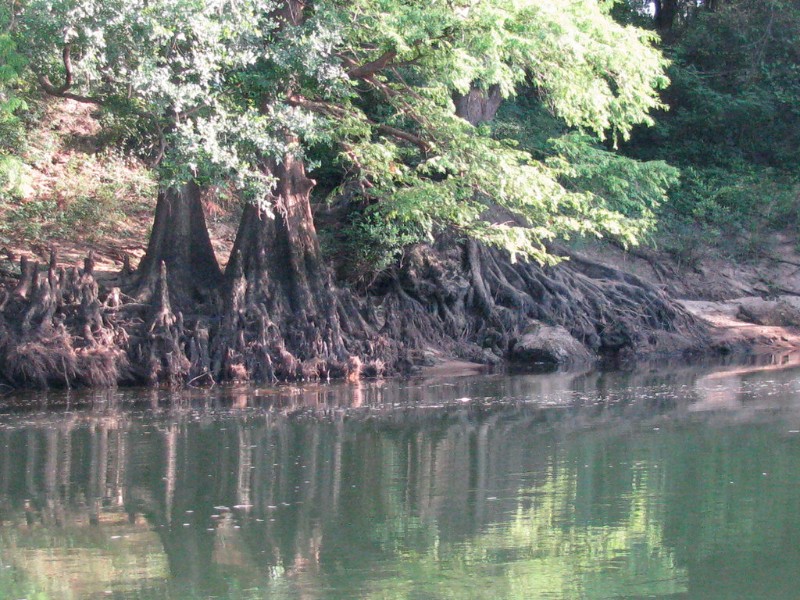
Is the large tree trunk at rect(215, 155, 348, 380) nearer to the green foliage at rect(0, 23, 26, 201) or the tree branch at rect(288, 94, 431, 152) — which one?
the tree branch at rect(288, 94, 431, 152)

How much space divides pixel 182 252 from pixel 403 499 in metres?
9.86

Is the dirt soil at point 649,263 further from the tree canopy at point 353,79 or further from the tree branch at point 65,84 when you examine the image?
Result: the tree canopy at point 353,79

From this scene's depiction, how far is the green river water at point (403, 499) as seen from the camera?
5648 millimetres

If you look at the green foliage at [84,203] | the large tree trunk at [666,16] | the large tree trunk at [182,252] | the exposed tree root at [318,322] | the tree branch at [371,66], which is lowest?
the exposed tree root at [318,322]

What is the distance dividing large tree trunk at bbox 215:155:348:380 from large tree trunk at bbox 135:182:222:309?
511 mm

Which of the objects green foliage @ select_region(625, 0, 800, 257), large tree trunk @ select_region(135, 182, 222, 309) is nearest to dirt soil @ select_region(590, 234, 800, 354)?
green foliage @ select_region(625, 0, 800, 257)

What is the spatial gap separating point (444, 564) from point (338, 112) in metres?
11.9

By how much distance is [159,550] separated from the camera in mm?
6227

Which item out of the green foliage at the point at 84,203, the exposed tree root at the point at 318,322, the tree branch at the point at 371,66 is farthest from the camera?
the green foliage at the point at 84,203

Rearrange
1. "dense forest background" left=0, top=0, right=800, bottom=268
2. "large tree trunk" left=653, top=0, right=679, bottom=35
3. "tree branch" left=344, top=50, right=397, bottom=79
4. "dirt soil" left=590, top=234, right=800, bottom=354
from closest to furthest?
"tree branch" left=344, top=50, right=397, bottom=79, "dirt soil" left=590, top=234, right=800, bottom=354, "dense forest background" left=0, top=0, right=800, bottom=268, "large tree trunk" left=653, top=0, right=679, bottom=35

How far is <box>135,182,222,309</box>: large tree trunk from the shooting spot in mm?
16234

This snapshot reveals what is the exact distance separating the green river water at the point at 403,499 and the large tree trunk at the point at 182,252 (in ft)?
12.0

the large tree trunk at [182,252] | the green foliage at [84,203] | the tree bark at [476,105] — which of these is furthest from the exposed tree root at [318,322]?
the green foliage at [84,203]

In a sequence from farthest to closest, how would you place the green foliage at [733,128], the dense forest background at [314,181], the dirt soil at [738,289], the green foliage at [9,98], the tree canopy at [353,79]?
the green foliage at [733,128] < the dirt soil at [738,289] < the dense forest background at [314,181] < the tree canopy at [353,79] < the green foliage at [9,98]
